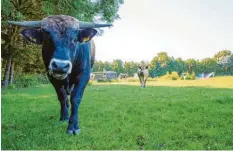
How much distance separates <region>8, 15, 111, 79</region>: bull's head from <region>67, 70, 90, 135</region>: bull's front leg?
0.76 m

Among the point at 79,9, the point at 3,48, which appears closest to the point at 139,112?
the point at 79,9

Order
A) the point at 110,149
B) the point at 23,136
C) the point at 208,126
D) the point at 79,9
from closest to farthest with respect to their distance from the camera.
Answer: the point at 110,149 → the point at 23,136 → the point at 208,126 → the point at 79,9

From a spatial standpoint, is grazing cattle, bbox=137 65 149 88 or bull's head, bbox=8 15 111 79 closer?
bull's head, bbox=8 15 111 79

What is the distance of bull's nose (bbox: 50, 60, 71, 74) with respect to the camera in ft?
17.6

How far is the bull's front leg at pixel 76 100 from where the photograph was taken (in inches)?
244

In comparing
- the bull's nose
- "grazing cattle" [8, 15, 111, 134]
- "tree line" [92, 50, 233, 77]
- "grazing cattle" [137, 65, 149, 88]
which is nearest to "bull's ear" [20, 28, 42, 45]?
"grazing cattle" [8, 15, 111, 134]

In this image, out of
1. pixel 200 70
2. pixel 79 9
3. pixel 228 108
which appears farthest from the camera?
pixel 200 70

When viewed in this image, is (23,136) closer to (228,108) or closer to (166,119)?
(166,119)

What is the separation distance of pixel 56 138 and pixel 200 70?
6377 cm

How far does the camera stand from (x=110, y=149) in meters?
5.29

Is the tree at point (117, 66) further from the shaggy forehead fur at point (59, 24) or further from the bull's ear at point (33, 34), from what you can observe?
the shaggy forehead fur at point (59, 24)

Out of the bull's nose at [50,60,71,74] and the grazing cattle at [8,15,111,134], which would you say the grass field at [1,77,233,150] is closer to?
the grazing cattle at [8,15,111,134]

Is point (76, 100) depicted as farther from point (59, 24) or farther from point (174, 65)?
point (174, 65)

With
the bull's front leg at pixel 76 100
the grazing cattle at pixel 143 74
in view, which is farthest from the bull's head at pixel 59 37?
the grazing cattle at pixel 143 74
